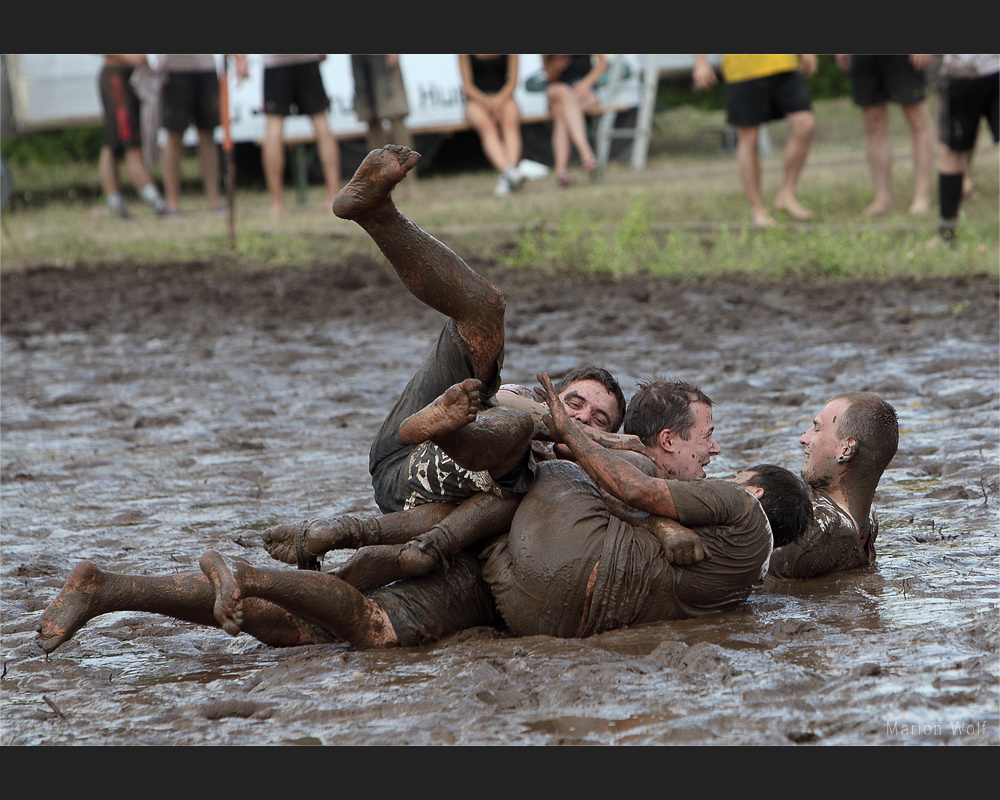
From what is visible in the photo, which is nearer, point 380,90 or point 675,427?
point 675,427

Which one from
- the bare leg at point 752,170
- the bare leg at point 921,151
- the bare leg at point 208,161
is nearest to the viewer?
the bare leg at point 921,151

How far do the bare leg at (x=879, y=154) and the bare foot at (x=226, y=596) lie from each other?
7.81 m

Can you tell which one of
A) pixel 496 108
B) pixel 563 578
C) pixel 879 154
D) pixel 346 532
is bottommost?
pixel 563 578

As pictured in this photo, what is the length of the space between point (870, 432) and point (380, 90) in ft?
27.2

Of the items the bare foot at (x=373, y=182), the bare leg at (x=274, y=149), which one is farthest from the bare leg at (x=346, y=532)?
the bare leg at (x=274, y=149)

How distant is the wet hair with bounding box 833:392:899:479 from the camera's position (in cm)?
397

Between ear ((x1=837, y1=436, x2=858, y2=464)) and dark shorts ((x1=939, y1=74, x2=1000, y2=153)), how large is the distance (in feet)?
17.3

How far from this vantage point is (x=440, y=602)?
347 cm

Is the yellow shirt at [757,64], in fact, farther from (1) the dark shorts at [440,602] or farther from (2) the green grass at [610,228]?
(1) the dark shorts at [440,602]

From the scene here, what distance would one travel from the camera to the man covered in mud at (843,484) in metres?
3.89

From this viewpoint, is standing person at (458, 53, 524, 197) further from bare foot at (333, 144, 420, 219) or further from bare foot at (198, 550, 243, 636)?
bare foot at (198, 550, 243, 636)

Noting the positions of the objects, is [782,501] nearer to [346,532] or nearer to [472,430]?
[472,430]

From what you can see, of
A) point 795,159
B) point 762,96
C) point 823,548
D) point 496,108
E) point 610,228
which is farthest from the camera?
point 496,108

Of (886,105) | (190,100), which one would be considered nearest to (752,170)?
(886,105)
